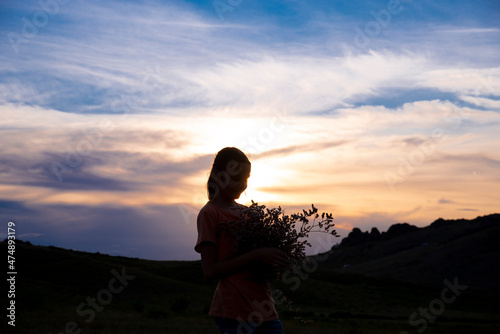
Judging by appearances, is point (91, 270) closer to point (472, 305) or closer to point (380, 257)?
point (472, 305)

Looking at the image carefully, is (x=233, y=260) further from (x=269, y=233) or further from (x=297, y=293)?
(x=297, y=293)

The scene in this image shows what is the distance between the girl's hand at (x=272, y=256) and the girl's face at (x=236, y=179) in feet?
1.65

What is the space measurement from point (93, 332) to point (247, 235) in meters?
12.0

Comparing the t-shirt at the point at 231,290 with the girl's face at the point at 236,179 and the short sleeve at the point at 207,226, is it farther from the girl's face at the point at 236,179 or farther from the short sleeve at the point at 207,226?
the girl's face at the point at 236,179

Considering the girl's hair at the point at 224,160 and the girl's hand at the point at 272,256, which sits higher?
the girl's hair at the point at 224,160

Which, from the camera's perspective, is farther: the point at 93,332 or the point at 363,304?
the point at 363,304

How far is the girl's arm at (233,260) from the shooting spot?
9.88ft

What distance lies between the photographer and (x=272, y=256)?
3.04 m

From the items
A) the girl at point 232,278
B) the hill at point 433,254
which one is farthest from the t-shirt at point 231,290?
the hill at point 433,254

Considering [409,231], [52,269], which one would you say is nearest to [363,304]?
[52,269]

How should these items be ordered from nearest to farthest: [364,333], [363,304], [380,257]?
[364,333], [363,304], [380,257]

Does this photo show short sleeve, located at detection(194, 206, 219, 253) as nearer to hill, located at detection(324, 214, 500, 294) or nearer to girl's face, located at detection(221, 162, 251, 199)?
girl's face, located at detection(221, 162, 251, 199)

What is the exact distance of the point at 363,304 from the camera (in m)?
42.6

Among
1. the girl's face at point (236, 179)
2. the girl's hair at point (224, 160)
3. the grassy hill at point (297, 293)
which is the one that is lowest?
the grassy hill at point (297, 293)
